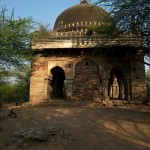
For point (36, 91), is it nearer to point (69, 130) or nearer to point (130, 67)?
point (130, 67)

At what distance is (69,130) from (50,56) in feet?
30.6

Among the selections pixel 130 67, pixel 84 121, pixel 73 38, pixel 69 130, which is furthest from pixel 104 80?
pixel 69 130

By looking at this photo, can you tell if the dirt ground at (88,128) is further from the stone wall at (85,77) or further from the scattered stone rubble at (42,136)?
the stone wall at (85,77)

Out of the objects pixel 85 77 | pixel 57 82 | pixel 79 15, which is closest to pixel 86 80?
pixel 85 77

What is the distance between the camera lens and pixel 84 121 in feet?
35.8

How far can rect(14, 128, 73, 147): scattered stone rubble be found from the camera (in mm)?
8188

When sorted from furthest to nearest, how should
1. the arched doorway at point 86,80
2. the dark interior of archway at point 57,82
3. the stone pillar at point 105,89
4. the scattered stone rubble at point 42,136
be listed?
the dark interior of archway at point 57,82, the arched doorway at point 86,80, the stone pillar at point 105,89, the scattered stone rubble at point 42,136

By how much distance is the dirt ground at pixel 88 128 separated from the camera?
8.04 metres

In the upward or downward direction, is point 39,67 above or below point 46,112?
above

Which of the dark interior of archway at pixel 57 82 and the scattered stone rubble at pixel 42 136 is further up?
the dark interior of archway at pixel 57 82

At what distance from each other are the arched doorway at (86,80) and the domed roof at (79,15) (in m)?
4.89

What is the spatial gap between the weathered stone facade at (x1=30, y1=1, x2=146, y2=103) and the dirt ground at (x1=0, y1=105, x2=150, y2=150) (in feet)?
13.3

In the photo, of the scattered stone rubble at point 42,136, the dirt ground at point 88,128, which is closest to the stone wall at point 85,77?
the dirt ground at point 88,128

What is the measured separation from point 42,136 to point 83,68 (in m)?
10.0
